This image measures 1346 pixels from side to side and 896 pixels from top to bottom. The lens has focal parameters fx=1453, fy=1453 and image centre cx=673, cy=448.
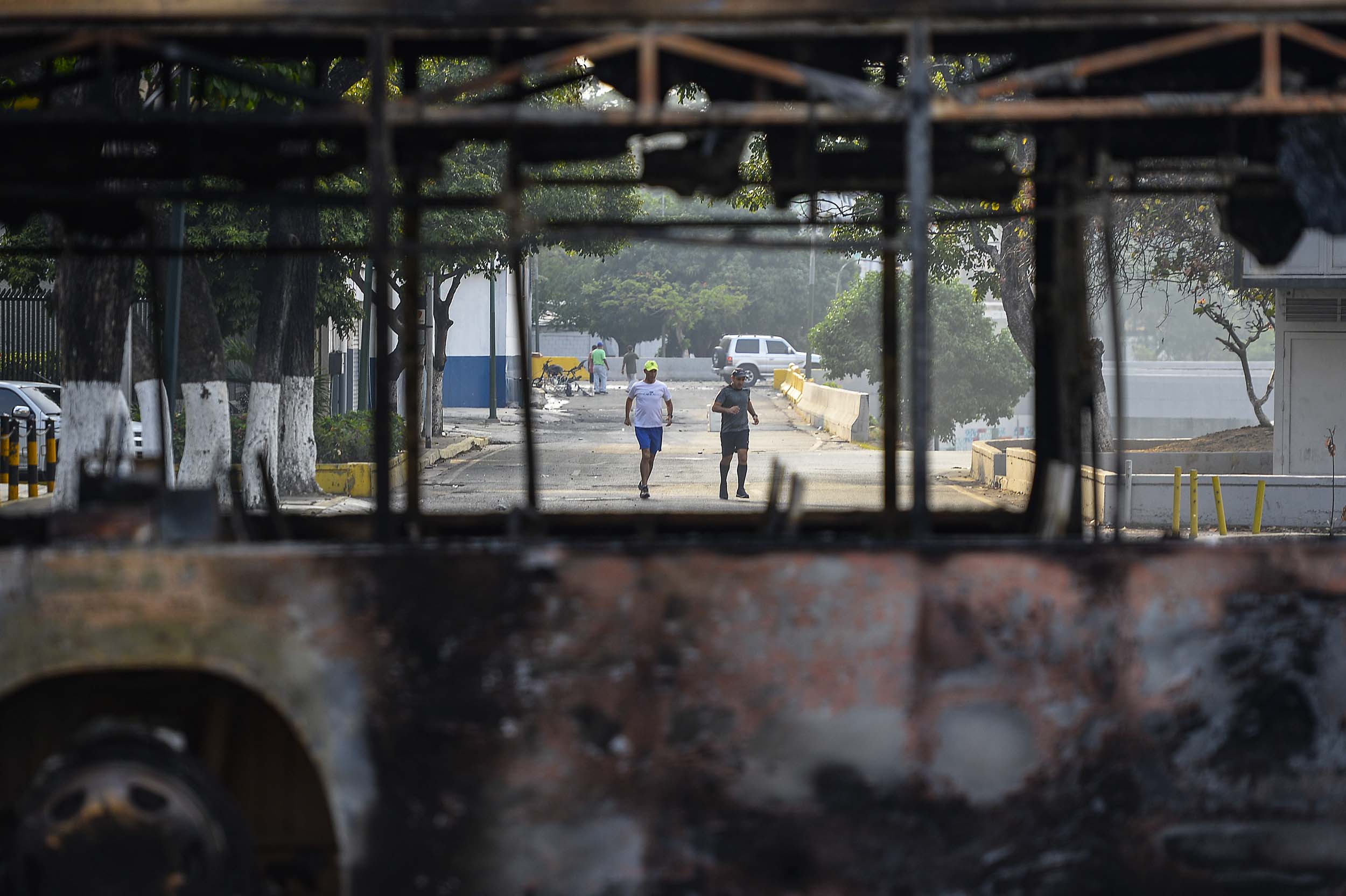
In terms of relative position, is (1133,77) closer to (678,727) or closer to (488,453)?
(678,727)

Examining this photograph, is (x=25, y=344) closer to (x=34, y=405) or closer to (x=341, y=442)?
(x=34, y=405)

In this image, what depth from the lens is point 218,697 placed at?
4160 millimetres

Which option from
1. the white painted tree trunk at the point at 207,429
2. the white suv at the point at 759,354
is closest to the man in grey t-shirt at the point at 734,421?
the white painted tree trunk at the point at 207,429

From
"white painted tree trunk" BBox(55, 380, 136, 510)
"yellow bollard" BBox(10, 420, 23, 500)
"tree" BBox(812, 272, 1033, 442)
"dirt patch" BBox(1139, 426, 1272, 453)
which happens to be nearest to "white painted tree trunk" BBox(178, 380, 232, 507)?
"yellow bollard" BBox(10, 420, 23, 500)

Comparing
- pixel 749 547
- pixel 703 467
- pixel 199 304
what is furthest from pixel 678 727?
pixel 703 467

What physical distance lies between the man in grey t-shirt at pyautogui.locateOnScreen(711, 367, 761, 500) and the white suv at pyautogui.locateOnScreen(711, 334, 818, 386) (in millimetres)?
43436

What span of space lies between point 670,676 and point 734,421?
14494 millimetres

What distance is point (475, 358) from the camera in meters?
47.6

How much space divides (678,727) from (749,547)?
53 cm

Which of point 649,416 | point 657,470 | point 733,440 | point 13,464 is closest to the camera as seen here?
point 13,464

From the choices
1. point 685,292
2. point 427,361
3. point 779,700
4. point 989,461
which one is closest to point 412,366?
point 779,700

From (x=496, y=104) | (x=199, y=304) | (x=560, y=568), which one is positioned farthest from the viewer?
(x=199, y=304)

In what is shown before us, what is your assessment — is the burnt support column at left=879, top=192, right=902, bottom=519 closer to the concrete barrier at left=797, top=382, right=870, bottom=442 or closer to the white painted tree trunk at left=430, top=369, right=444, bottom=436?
the white painted tree trunk at left=430, top=369, right=444, bottom=436

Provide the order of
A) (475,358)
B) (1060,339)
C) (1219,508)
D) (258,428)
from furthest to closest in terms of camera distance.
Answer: (475,358) → (258,428) → (1219,508) → (1060,339)
